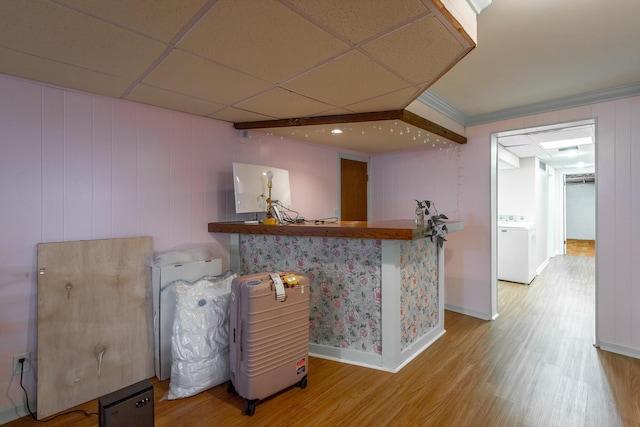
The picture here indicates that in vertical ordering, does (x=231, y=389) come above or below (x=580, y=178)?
below

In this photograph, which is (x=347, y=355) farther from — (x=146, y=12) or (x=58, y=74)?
(x=58, y=74)

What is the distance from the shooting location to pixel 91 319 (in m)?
2.15

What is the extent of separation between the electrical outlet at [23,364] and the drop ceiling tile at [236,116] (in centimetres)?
221

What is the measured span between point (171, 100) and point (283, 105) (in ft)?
2.90

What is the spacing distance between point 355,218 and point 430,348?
2226 millimetres

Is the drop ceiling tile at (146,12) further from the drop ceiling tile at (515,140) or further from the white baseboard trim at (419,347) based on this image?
the drop ceiling tile at (515,140)

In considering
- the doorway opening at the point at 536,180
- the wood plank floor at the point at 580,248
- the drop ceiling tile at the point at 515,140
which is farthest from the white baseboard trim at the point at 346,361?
the wood plank floor at the point at 580,248

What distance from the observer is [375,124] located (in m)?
2.92

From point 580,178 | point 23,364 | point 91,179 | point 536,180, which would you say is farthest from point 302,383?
point 580,178

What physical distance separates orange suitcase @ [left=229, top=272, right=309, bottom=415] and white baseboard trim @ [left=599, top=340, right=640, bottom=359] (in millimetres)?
2860

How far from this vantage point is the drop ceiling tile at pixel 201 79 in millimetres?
1767

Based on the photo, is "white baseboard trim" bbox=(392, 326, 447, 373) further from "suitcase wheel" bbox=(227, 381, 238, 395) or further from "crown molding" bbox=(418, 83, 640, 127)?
"crown molding" bbox=(418, 83, 640, 127)

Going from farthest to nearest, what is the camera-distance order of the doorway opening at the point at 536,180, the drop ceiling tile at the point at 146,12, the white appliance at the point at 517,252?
the white appliance at the point at 517,252, the doorway opening at the point at 536,180, the drop ceiling tile at the point at 146,12

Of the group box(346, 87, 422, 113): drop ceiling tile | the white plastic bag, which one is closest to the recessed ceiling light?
box(346, 87, 422, 113): drop ceiling tile
